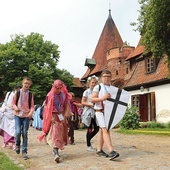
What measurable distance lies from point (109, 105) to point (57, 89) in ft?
3.91

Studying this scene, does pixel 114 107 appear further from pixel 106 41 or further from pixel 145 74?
pixel 106 41

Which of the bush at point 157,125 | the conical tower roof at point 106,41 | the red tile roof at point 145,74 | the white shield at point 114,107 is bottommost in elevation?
the bush at point 157,125

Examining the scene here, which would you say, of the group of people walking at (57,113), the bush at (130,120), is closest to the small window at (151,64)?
the bush at (130,120)

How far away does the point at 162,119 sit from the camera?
20672 millimetres

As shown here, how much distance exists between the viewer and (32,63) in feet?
132

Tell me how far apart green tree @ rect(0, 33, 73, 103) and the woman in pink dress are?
31.0m

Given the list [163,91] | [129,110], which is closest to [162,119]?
[163,91]

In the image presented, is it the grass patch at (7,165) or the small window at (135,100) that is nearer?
the grass patch at (7,165)

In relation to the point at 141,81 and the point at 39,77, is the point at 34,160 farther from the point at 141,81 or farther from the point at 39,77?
the point at 39,77

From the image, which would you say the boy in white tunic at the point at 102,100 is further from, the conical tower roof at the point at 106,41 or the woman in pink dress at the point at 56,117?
the conical tower roof at the point at 106,41

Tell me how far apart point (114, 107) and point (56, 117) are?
1.28m

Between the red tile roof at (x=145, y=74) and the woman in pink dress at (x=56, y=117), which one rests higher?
the red tile roof at (x=145, y=74)

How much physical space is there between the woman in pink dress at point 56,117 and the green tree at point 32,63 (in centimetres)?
3104

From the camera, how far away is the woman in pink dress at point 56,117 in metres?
6.77
